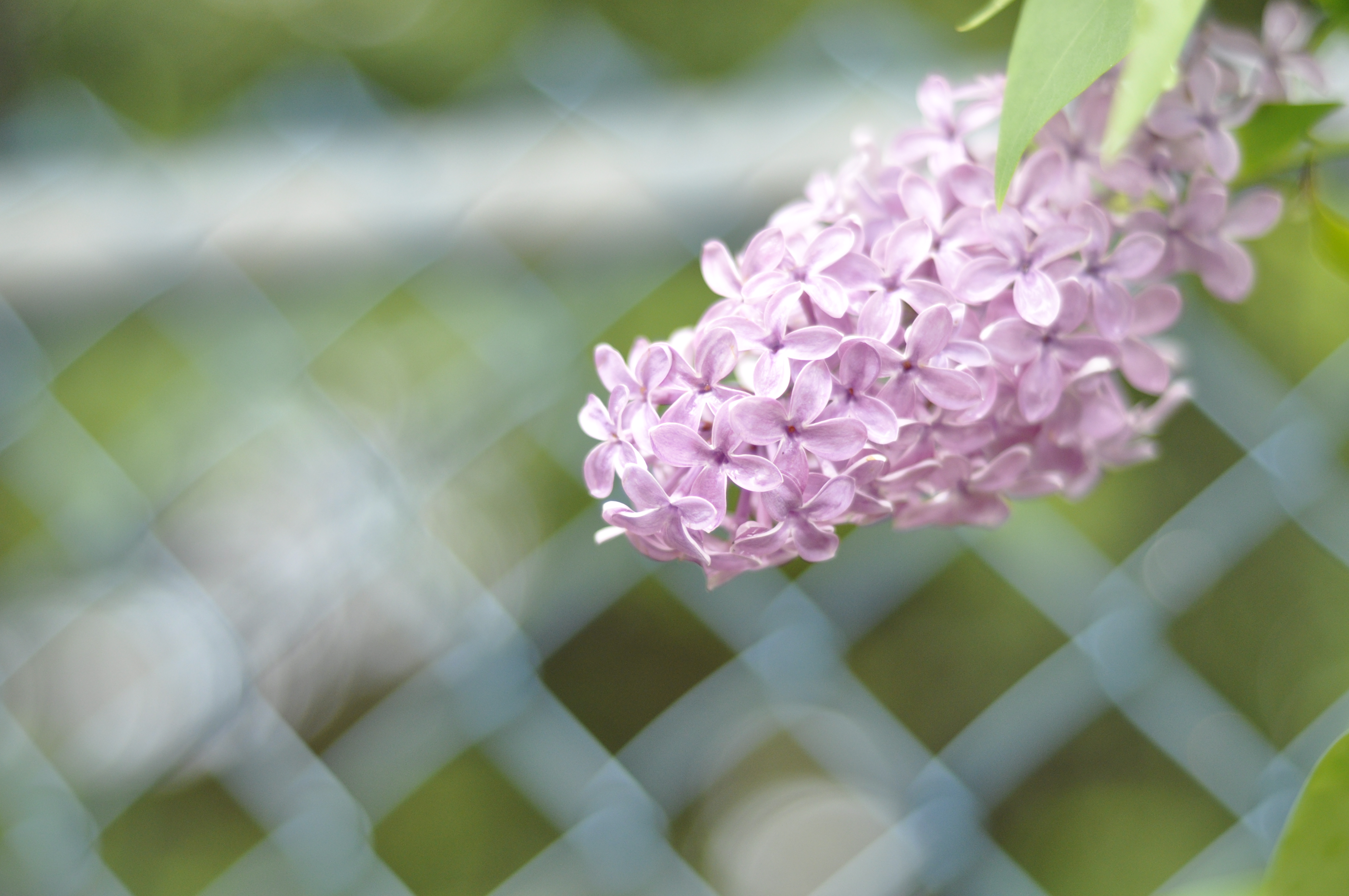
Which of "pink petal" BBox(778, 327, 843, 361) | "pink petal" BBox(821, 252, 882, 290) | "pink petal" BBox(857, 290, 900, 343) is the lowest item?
"pink petal" BBox(857, 290, 900, 343)

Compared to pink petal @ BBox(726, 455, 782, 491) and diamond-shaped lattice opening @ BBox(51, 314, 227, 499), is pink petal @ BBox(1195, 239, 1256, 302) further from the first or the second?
diamond-shaped lattice opening @ BBox(51, 314, 227, 499)

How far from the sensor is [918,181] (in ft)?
0.51

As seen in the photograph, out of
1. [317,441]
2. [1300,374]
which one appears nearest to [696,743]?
[317,441]

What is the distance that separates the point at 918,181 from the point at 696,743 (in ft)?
1.47

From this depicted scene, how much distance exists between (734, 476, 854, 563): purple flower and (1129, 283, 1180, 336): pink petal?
0.06m

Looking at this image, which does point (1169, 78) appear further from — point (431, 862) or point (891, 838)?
point (431, 862)

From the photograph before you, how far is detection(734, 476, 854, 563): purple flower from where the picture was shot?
132 mm

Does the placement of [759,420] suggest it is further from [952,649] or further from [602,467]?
[952,649]

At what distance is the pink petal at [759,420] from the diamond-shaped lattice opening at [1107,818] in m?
0.71

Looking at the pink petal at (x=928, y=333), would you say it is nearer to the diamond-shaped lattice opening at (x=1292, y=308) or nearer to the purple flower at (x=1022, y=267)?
the purple flower at (x=1022, y=267)

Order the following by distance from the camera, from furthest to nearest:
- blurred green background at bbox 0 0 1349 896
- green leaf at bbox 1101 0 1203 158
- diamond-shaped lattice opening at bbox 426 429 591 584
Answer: diamond-shaped lattice opening at bbox 426 429 591 584
blurred green background at bbox 0 0 1349 896
green leaf at bbox 1101 0 1203 158

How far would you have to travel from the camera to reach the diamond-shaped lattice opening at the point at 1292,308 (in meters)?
0.69

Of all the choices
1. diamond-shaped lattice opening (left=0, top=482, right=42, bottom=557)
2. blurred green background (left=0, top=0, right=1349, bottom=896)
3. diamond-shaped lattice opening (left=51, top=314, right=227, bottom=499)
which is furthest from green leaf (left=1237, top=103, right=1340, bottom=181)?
diamond-shaped lattice opening (left=0, top=482, right=42, bottom=557)

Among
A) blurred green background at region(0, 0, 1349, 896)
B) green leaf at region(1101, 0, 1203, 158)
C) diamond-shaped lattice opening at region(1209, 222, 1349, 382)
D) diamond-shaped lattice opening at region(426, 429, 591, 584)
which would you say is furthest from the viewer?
diamond-shaped lattice opening at region(426, 429, 591, 584)
